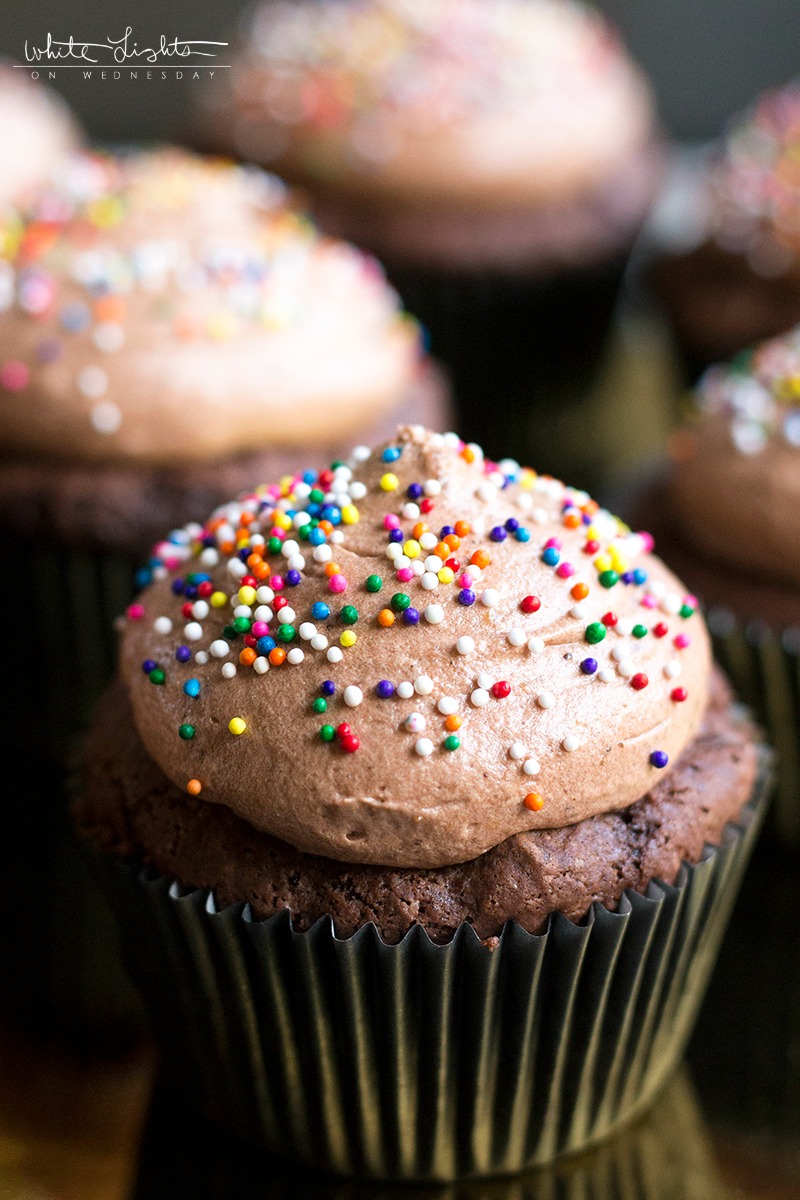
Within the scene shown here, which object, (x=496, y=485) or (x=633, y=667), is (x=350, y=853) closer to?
(x=633, y=667)

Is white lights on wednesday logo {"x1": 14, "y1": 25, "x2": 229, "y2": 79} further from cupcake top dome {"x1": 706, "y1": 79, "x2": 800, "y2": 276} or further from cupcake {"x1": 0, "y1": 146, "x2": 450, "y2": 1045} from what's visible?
cupcake top dome {"x1": 706, "y1": 79, "x2": 800, "y2": 276}

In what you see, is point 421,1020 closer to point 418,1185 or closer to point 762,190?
point 418,1185

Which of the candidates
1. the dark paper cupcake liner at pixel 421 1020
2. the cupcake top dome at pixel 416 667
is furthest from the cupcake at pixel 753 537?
the cupcake top dome at pixel 416 667

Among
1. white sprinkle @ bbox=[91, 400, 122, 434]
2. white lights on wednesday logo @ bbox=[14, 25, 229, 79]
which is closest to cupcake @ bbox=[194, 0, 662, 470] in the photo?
white lights on wednesday logo @ bbox=[14, 25, 229, 79]

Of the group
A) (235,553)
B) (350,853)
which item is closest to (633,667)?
(350,853)

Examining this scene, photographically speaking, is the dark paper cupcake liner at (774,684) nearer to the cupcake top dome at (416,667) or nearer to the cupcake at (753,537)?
the cupcake at (753,537)
